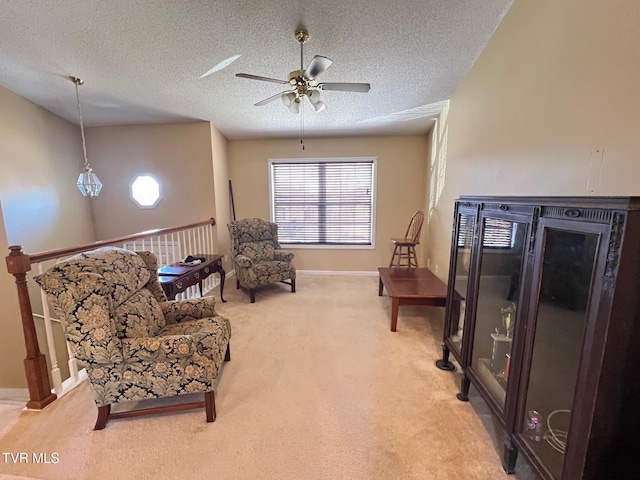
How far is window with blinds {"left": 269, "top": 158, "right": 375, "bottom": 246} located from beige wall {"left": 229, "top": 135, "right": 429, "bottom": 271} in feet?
0.48

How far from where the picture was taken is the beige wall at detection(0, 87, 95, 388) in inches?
127

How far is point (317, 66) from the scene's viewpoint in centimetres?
190

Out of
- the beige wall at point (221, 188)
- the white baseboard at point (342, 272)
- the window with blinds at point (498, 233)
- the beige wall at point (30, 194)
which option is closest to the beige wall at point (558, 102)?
the window with blinds at point (498, 233)

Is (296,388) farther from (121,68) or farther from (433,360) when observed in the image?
(121,68)

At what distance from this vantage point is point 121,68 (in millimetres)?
2771

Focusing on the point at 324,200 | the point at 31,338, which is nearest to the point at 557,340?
the point at 31,338

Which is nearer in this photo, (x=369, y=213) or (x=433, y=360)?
(x=433, y=360)

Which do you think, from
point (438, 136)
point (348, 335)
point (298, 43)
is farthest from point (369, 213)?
point (298, 43)

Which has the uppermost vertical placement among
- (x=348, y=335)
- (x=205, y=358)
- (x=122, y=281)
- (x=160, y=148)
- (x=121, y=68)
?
(x=121, y=68)

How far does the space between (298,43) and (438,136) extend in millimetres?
2377

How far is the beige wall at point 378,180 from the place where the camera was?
454 centimetres

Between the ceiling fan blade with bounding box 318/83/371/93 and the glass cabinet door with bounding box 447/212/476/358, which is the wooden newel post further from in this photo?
the glass cabinet door with bounding box 447/212/476/358

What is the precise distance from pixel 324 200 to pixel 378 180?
39.8 inches

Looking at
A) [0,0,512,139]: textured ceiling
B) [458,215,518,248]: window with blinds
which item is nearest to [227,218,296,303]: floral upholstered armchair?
[0,0,512,139]: textured ceiling
